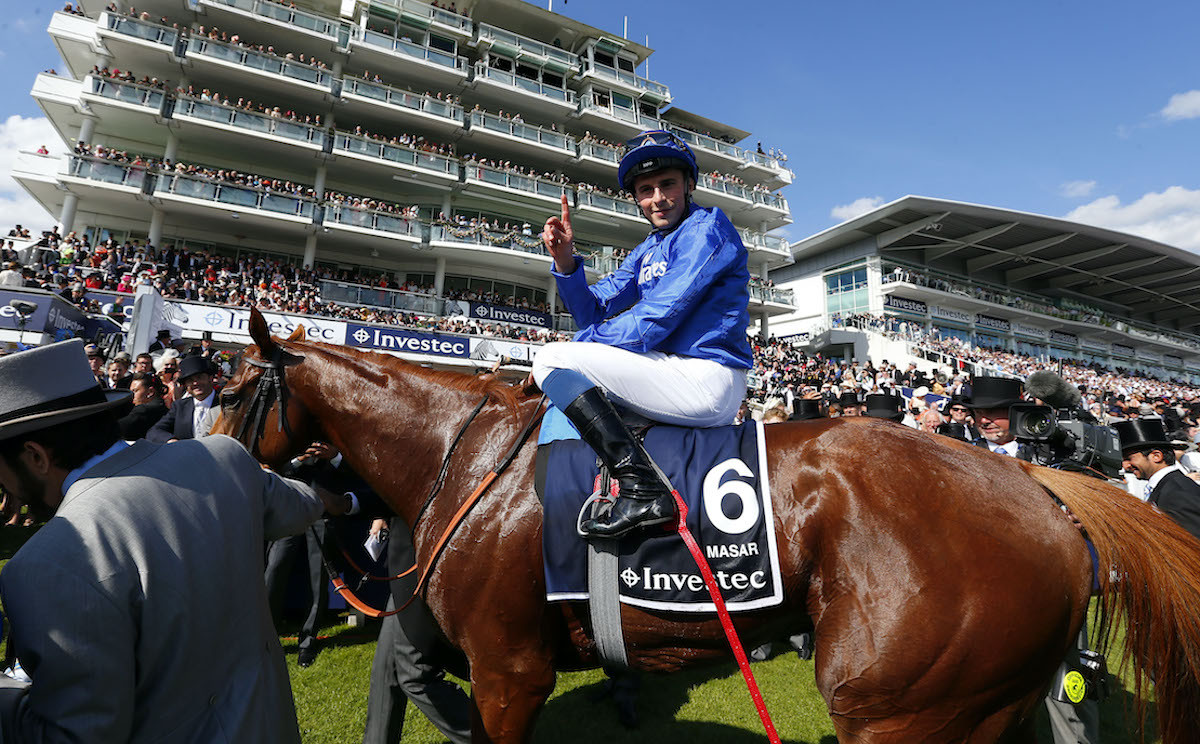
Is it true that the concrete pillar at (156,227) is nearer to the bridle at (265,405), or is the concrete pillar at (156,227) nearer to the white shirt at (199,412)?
the white shirt at (199,412)

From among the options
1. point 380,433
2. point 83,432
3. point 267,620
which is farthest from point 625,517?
point 83,432

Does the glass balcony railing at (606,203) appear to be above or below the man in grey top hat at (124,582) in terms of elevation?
above

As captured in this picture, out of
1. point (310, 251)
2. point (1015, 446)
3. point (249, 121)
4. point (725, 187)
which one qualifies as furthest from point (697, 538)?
point (725, 187)

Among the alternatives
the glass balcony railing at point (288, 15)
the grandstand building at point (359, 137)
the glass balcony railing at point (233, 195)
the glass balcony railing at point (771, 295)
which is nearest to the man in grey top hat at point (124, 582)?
the grandstand building at point (359, 137)

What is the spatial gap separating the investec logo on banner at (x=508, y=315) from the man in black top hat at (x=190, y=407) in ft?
62.4

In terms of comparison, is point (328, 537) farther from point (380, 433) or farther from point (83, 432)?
point (83, 432)

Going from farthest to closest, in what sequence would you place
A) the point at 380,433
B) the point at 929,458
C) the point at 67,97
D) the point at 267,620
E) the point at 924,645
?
the point at 67,97 < the point at 380,433 < the point at 929,458 < the point at 267,620 < the point at 924,645

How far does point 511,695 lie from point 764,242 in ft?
114

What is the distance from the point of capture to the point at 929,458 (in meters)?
1.98

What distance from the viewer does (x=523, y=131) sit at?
28.4 m

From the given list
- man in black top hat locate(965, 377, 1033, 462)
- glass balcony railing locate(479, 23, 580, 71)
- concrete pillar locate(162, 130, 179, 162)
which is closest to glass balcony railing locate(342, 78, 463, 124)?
glass balcony railing locate(479, 23, 580, 71)

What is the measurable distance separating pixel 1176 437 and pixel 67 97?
34074 mm

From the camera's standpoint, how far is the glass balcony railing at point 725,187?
108 ft

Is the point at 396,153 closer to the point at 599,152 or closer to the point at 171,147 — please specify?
the point at 171,147
